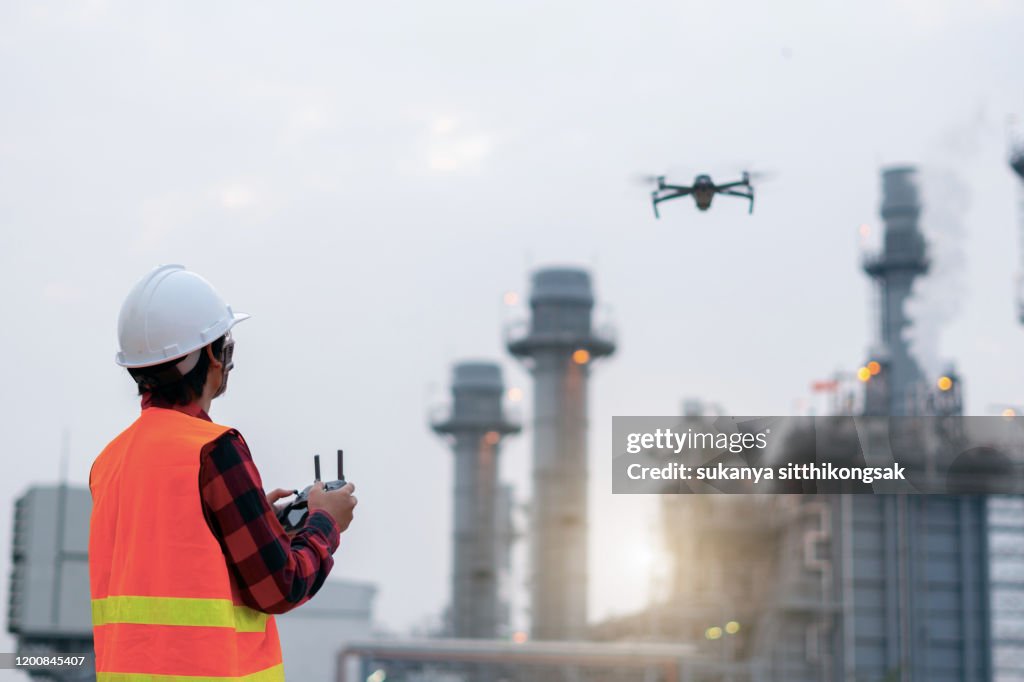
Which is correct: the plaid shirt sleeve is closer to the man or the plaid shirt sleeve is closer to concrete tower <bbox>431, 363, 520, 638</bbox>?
the man

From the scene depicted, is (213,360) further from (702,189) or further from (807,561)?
(807,561)

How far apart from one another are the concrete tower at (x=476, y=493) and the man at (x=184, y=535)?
53223 millimetres

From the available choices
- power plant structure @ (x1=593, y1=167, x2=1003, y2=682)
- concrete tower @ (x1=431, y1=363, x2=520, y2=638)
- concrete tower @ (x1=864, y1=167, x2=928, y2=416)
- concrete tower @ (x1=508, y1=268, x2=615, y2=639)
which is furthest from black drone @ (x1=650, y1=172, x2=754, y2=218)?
concrete tower @ (x1=431, y1=363, x2=520, y2=638)

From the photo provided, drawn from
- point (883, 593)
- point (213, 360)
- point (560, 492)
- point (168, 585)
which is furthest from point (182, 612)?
point (560, 492)

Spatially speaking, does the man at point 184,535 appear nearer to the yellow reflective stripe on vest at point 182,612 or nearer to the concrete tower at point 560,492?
the yellow reflective stripe on vest at point 182,612

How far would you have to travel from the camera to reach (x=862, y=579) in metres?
41.9

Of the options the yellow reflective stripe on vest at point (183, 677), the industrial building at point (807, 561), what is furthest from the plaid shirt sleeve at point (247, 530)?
the industrial building at point (807, 561)

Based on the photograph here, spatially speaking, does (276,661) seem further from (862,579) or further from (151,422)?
(862,579)

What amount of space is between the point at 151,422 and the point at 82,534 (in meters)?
26.1

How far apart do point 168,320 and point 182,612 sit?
72 cm

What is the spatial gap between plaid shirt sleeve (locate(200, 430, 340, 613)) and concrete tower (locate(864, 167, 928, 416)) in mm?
46228

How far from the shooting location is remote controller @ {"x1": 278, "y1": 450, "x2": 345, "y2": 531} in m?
3.60

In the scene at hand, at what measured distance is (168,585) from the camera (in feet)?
10.5

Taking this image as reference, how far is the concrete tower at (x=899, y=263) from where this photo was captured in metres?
48.2
